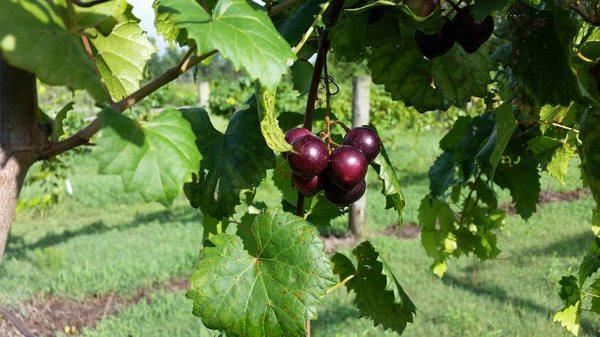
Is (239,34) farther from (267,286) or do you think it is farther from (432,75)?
(432,75)

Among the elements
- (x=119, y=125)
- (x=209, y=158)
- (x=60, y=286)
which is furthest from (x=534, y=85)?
(x=60, y=286)

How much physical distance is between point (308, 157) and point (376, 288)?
48cm

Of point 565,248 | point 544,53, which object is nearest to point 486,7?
point 544,53

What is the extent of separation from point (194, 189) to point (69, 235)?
6.85 meters

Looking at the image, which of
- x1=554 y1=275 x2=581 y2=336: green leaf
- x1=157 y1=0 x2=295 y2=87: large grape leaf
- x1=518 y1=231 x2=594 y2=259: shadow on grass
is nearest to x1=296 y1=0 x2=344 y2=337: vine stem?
x1=157 y1=0 x2=295 y2=87: large grape leaf

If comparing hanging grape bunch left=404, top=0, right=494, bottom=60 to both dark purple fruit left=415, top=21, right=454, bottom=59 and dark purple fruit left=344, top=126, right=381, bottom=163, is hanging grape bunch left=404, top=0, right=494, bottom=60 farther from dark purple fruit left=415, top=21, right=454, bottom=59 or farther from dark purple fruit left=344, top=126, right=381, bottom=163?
dark purple fruit left=344, top=126, right=381, bottom=163

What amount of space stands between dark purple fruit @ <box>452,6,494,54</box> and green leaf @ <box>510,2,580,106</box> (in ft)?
0.45

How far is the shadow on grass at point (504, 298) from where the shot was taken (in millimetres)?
3909

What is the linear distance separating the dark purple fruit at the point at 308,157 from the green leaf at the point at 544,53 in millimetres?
376

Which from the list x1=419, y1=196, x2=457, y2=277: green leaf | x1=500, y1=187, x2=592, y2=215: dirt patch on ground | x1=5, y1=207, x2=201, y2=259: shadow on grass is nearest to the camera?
x1=419, y1=196, x2=457, y2=277: green leaf

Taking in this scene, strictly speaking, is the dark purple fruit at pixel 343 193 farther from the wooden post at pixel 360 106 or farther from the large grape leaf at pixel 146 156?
the wooden post at pixel 360 106

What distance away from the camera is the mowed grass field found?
4.12 meters

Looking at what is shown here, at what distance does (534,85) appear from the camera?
1.00 m

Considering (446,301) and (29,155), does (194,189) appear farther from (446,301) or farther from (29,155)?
(446,301)
